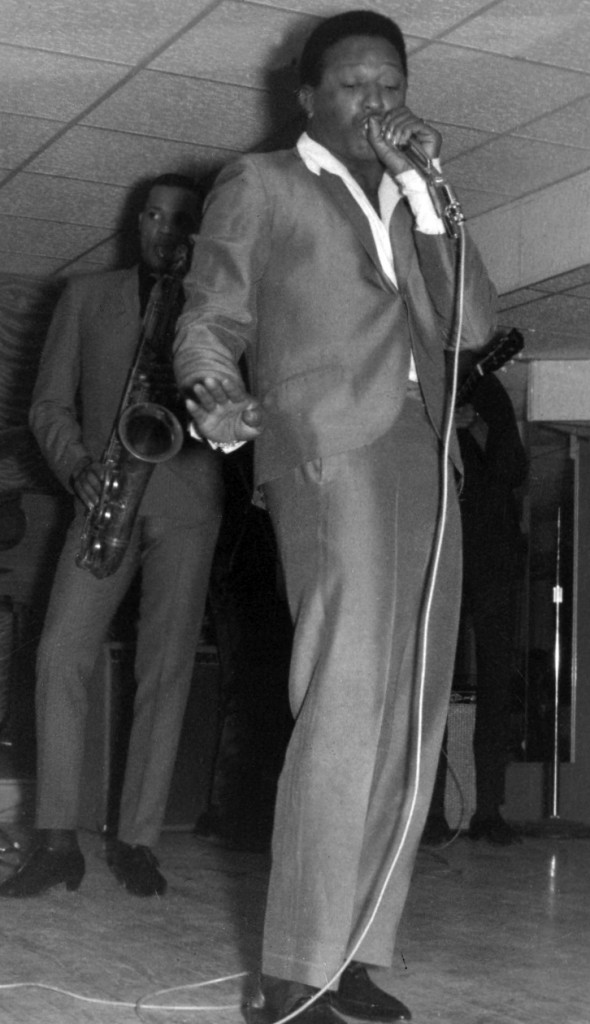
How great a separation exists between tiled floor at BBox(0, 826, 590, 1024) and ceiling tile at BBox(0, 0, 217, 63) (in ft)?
7.18

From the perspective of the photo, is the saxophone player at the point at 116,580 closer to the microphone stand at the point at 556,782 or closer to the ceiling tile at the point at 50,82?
the ceiling tile at the point at 50,82

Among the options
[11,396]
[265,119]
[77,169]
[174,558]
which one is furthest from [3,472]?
[174,558]

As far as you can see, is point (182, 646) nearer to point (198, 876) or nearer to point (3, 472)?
point (198, 876)

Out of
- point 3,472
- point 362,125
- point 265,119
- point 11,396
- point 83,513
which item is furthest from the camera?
point 11,396

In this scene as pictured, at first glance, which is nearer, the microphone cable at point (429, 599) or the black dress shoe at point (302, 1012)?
the black dress shoe at point (302, 1012)

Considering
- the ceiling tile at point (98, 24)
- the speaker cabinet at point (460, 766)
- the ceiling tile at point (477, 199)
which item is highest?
the ceiling tile at point (477, 199)

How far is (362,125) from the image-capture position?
6.63 ft

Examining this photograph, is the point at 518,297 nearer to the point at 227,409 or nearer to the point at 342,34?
the point at 342,34

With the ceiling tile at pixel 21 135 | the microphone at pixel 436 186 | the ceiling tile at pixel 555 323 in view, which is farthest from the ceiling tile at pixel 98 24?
the ceiling tile at pixel 555 323

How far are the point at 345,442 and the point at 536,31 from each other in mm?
2081

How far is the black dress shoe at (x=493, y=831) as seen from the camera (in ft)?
14.4

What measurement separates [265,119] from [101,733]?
2.05 m

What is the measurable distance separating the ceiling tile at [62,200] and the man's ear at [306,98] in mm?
2882

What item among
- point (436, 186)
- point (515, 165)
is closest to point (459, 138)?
point (515, 165)
